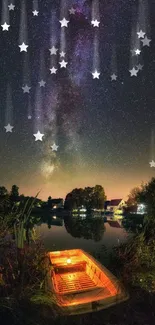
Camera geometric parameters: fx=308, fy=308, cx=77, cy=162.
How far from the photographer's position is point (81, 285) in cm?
1062

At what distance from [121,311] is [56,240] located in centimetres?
2377

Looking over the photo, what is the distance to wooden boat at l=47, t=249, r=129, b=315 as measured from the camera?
28.3ft

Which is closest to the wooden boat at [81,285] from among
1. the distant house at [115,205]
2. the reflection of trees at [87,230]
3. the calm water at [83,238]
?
the calm water at [83,238]

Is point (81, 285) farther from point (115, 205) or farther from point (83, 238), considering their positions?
point (115, 205)

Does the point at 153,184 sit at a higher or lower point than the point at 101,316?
higher

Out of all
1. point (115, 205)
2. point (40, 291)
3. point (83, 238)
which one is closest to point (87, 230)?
point (83, 238)

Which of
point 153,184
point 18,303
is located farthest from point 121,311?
point 153,184

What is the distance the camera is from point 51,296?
8.96m

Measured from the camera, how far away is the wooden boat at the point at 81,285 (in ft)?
A: 28.3

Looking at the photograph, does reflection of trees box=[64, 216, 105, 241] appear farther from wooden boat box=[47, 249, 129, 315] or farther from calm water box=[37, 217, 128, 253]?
wooden boat box=[47, 249, 129, 315]

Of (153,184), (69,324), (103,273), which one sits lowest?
(69,324)

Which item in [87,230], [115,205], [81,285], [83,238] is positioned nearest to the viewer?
[81,285]

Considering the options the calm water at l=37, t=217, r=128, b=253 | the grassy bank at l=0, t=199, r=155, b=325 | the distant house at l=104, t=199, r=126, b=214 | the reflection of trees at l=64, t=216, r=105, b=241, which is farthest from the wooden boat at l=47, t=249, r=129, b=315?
the distant house at l=104, t=199, r=126, b=214

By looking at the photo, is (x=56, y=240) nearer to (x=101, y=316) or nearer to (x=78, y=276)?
(x=78, y=276)
